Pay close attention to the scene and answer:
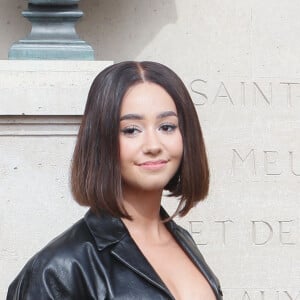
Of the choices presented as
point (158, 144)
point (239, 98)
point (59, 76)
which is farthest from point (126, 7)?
point (158, 144)

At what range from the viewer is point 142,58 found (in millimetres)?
6906

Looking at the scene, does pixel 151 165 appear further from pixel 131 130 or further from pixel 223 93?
pixel 223 93

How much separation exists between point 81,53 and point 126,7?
104 centimetres

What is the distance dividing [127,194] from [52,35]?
236 centimetres

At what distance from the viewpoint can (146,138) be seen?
3.76 m

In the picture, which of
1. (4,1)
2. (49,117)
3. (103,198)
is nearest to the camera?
(103,198)

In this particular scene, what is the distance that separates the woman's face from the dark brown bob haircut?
3cm

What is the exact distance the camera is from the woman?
3.63 meters

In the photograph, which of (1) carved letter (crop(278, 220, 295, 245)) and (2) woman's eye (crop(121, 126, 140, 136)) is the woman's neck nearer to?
(2) woman's eye (crop(121, 126, 140, 136))

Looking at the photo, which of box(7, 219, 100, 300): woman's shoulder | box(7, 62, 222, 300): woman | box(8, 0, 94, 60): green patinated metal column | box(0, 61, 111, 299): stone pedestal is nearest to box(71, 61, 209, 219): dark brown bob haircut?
box(7, 62, 222, 300): woman

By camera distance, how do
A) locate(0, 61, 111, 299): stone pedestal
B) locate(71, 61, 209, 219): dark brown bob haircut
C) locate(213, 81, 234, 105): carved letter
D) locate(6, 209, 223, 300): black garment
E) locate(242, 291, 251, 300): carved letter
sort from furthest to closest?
locate(213, 81, 234, 105): carved letter
locate(242, 291, 251, 300): carved letter
locate(0, 61, 111, 299): stone pedestal
locate(71, 61, 209, 219): dark brown bob haircut
locate(6, 209, 223, 300): black garment

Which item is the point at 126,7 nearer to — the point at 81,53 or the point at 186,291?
the point at 81,53

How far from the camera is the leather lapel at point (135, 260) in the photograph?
3623 mm

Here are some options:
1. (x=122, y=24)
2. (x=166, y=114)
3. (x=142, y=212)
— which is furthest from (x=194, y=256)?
(x=122, y=24)
